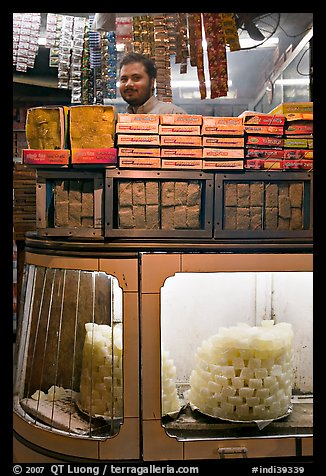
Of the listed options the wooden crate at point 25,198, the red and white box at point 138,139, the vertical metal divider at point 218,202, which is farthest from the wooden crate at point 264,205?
the wooden crate at point 25,198

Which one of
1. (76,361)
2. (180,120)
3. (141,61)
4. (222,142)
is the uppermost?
(141,61)

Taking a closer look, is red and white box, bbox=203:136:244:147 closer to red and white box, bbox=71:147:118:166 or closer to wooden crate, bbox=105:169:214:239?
wooden crate, bbox=105:169:214:239

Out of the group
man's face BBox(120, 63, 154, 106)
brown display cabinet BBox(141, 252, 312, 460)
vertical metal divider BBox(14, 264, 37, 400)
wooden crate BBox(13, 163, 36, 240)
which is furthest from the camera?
wooden crate BBox(13, 163, 36, 240)

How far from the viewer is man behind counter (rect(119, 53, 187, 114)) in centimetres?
257

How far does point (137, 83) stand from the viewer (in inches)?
102

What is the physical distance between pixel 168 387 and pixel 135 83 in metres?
1.62

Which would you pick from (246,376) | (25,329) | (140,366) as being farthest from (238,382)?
(25,329)

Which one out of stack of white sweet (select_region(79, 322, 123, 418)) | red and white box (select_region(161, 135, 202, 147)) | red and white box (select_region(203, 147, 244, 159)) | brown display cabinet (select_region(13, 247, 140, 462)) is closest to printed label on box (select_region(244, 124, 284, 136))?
red and white box (select_region(203, 147, 244, 159))

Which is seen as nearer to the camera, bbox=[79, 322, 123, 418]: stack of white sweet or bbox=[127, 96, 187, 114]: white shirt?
bbox=[79, 322, 123, 418]: stack of white sweet

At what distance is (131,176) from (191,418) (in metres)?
1.19

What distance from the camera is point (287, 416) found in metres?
2.27

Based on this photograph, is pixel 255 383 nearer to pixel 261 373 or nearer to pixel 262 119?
pixel 261 373

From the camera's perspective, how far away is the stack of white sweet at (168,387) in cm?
221

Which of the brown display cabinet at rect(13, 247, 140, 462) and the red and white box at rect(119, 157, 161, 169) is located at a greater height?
the red and white box at rect(119, 157, 161, 169)
